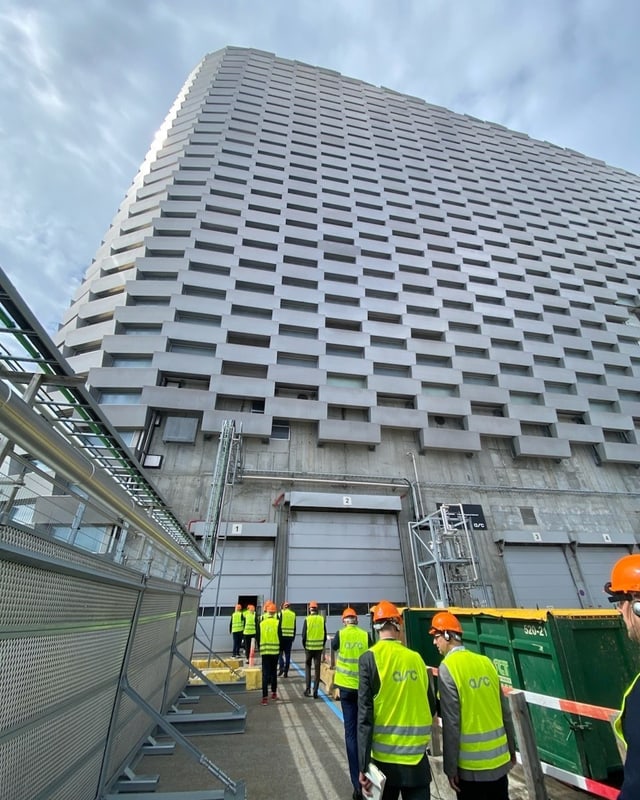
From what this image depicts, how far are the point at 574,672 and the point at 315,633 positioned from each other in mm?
4506

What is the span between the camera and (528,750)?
319 centimetres

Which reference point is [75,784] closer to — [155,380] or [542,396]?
[155,380]

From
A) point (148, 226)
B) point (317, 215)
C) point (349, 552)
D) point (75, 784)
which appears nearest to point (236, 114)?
point (317, 215)

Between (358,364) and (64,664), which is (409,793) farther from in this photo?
(358,364)

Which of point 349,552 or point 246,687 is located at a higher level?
point 349,552

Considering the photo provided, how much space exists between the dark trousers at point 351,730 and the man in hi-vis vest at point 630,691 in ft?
10.4

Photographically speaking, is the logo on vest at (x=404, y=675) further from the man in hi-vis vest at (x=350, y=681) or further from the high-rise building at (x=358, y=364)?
the high-rise building at (x=358, y=364)

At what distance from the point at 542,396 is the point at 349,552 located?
1535 centimetres

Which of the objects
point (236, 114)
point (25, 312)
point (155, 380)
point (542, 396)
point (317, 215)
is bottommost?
point (25, 312)

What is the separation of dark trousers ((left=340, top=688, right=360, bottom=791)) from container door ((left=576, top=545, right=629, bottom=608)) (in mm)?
19069

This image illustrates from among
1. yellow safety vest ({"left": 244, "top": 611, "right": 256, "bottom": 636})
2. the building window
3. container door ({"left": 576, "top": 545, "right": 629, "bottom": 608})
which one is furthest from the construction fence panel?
container door ({"left": 576, "top": 545, "right": 629, "bottom": 608})

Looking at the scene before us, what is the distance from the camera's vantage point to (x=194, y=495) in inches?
629

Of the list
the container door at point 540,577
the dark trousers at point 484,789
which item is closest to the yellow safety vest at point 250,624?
the dark trousers at point 484,789

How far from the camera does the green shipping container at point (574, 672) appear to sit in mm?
3676
